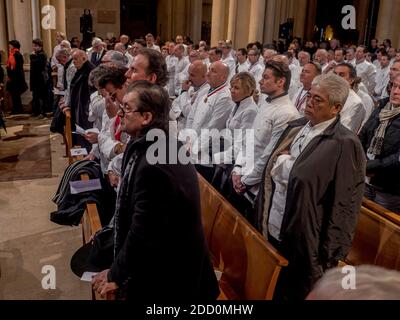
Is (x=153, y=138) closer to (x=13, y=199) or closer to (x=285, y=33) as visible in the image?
(x=13, y=199)

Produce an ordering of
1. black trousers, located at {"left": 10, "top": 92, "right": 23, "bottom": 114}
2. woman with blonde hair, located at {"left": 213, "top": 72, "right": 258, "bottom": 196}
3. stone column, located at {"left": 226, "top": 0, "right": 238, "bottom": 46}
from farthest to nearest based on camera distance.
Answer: stone column, located at {"left": 226, "top": 0, "right": 238, "bottom": 46}, black trousers, located at {"left": 10, "top": 92, "right": 23, "bottom": 114}, woman with blonde hair, located at {"left": 213, "top": 72, "right": 258, "bottom": 196}

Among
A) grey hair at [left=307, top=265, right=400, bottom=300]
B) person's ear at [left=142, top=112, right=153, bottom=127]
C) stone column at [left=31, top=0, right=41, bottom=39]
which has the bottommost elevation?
grey hair at [left=307, top=265, right=400, bottom=300]

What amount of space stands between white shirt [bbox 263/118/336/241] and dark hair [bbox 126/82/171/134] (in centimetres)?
107

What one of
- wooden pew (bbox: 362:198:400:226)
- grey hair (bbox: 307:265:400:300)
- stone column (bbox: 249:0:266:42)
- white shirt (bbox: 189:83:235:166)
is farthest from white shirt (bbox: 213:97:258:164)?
stone column (bbox: 249:0:266:42)

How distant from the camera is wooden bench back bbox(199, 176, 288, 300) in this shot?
2.71m

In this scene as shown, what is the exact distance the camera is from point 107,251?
113 inches

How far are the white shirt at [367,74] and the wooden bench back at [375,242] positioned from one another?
778 centimetres

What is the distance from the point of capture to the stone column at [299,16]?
2352 cm

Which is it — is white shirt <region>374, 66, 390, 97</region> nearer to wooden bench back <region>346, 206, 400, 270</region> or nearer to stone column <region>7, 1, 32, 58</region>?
wooden bench back <region>346, 206, 400, 270</region>

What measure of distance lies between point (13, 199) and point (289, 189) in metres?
4.34

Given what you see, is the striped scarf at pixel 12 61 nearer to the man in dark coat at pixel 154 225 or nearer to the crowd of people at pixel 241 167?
the crowd of people at pixel 241 167

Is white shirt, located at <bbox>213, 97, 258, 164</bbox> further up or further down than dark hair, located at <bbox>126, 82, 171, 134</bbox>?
further down

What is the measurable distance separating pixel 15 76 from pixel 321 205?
999 centimetres
